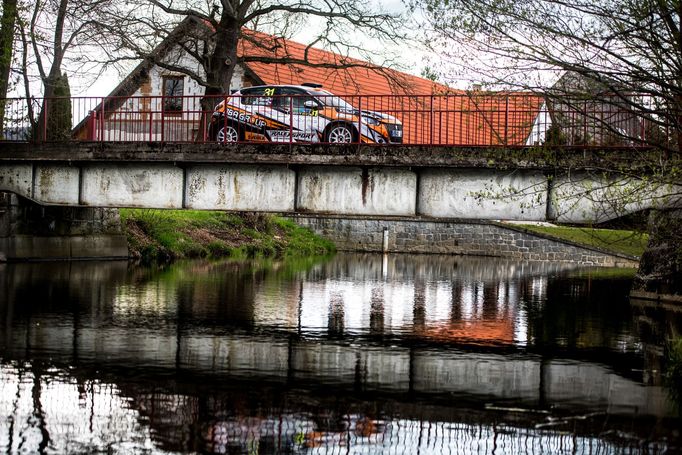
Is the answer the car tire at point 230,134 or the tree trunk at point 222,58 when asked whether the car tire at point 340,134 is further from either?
the tree trunk at point 222,58

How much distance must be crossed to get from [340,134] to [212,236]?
18.6 meters

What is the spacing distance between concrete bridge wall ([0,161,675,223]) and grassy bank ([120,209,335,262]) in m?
9.83

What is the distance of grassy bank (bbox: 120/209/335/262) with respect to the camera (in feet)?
121

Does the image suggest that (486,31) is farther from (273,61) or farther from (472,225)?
(472,225)

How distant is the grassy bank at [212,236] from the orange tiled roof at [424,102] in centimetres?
596

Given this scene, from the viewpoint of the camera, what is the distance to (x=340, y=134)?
2408 centimetres

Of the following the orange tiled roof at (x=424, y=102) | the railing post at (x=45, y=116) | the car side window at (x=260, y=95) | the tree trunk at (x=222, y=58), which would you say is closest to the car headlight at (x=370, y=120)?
the orange tiled roof at (x=424, y=102)

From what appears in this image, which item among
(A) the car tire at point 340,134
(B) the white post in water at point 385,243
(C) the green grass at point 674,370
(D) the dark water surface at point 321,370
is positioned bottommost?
(D) the dark water surface at point 321,370

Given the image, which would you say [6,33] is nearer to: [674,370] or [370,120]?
[370,120]

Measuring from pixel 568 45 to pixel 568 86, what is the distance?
0.81 metres

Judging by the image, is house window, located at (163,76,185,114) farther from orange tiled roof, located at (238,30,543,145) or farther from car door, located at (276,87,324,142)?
car door, located at (276,87,324,142)

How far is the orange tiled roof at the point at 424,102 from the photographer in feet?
58.1

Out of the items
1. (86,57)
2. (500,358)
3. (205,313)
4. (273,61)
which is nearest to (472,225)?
(273,61)

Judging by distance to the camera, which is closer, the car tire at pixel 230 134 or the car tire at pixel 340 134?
the car tire at pixel 340 134
